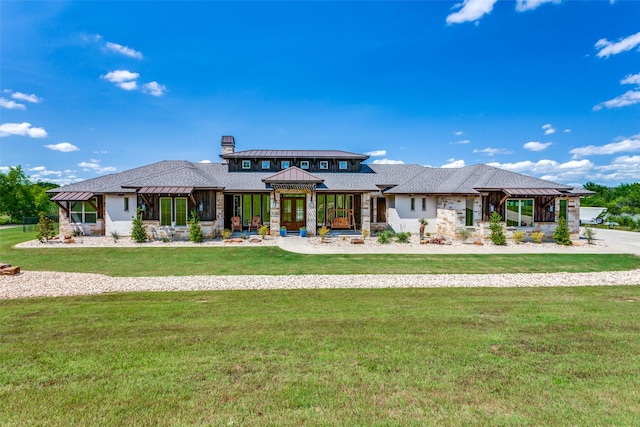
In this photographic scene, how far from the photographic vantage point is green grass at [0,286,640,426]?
10.8 feet

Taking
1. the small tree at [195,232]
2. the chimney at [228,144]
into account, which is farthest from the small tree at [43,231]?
the chimney at [228,144]

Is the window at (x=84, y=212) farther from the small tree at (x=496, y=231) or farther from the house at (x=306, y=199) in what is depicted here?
the small tree at (x=496, y=231)

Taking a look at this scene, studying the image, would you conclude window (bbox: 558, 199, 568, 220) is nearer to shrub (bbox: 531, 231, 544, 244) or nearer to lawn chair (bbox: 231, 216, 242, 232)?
shrub (bbox: 531, 231, 544, 244)

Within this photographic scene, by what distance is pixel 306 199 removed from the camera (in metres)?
20.2

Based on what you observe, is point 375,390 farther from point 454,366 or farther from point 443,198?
point 443,198

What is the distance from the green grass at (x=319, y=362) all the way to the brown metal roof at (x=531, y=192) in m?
11.4

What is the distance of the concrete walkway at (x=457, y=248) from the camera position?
1466cm

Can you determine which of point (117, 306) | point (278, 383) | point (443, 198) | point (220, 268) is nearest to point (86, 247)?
point (220, 268)

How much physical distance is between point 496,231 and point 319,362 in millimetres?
16435

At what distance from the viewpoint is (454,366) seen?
424cm

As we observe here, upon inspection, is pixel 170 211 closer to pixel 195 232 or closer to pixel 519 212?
pixel 195 232

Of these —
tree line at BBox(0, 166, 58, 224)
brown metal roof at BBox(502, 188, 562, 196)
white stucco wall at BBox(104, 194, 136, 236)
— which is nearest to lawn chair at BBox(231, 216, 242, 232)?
white stucco wall at BBox(104, 194, 136, 236)

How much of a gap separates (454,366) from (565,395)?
121cm

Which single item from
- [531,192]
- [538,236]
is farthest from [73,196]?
[538,236]
